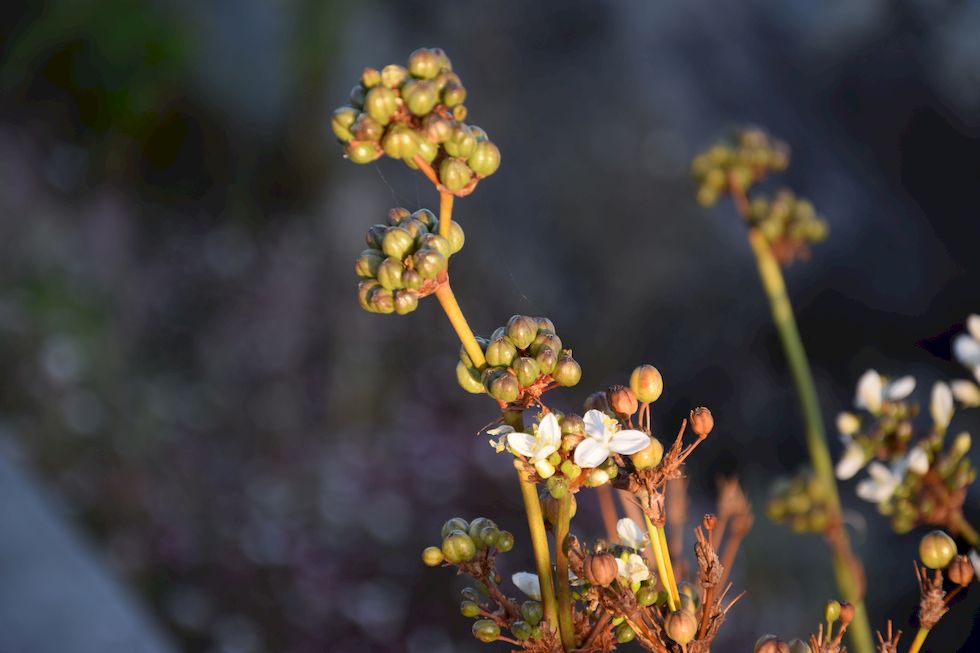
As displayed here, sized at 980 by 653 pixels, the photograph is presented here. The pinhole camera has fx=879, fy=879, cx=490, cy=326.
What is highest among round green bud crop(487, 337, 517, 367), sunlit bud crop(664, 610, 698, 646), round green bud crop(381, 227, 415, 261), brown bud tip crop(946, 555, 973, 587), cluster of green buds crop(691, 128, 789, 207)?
cluster of green buds crop(691, 128, 789, 207)

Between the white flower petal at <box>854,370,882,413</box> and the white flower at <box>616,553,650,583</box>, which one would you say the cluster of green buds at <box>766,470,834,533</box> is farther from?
the white flower at <box>616,553,650,583</box>

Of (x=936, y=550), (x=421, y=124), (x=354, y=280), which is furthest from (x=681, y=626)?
(x=354, y=280)

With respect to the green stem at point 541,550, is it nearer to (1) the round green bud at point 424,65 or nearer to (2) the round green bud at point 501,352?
(2) the round green bud at point 501,352

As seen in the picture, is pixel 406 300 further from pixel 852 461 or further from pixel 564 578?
pixel 852 461

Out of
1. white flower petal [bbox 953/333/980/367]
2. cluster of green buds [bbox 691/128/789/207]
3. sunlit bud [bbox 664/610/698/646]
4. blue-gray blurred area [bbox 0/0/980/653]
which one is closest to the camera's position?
sunlit bud [bbox 664/610/698/646]

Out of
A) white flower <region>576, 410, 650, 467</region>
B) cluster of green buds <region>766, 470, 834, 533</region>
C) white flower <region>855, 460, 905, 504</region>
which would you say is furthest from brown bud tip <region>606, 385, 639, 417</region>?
cluster of green buds <region>766, 470, 834, 533</region>
